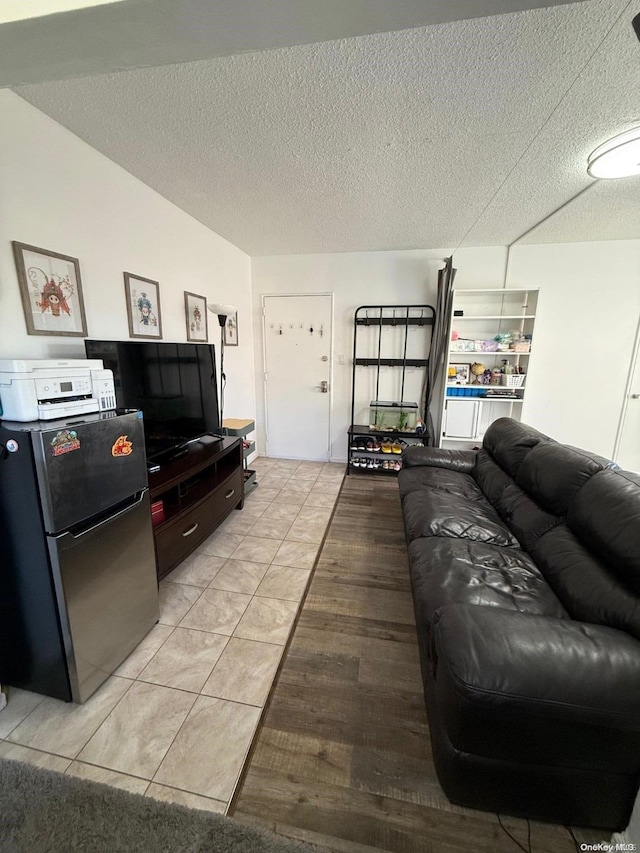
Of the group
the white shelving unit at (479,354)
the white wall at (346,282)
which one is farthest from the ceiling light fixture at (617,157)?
the white wall at (346,282)

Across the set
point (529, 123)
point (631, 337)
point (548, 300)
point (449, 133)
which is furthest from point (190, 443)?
point (631, 337)

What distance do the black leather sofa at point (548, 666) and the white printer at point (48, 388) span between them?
1.59m

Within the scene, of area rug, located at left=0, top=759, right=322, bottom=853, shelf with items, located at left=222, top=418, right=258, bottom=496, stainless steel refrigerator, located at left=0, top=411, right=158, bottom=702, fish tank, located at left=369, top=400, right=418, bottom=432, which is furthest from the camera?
fish tank, located at left=369, top=400, right=418, bottom=432

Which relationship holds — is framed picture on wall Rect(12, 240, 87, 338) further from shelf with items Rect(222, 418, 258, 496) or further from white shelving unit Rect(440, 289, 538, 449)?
white shelving unit Rect(440, 289, 538, 449)

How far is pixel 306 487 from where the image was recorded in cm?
351

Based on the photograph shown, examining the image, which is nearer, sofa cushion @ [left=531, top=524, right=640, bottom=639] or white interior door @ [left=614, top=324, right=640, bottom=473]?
sofa cushion @ [left=531, top=524, right=640, bottom=639]

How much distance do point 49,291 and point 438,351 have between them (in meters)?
3.29

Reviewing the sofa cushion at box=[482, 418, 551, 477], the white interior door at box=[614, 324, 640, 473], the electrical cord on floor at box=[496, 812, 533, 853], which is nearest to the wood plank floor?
A: the electrical cord on floor at box=[496, 812, 533, 853]

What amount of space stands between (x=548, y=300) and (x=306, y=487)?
3231 mm

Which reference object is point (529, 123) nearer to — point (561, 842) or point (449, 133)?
point (449, 133)

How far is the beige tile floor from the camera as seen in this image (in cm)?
115

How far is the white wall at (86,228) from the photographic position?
4.82 feet

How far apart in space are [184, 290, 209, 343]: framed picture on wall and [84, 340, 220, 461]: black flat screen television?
399 mm

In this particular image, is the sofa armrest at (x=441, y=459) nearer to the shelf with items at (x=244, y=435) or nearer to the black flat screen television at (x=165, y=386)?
the shelf with items at (x=244, y=435)
